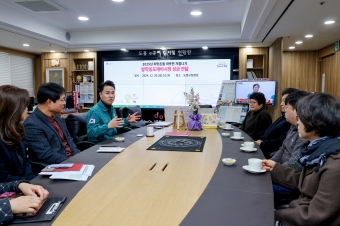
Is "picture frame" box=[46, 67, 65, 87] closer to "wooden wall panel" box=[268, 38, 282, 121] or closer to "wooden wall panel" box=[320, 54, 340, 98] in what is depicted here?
"wooden wall panel" box=[268, 38, 282, 121]

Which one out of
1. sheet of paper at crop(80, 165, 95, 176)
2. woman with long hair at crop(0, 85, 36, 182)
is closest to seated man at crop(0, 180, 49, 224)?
sheet of paper at crop(80, 165, 95, 176)

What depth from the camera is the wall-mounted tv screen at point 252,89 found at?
5777mm

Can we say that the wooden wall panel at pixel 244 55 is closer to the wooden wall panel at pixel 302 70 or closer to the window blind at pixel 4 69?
the wooden wall panel at pixel 302 70

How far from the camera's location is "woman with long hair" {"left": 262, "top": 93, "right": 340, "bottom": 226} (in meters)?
1.10

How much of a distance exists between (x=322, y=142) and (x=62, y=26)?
19.3 feet

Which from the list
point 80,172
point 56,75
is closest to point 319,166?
point 80,172

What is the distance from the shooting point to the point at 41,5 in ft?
14.0

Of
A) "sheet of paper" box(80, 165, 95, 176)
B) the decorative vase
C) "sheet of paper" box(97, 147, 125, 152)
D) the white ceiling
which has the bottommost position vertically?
"sheet of paper" box(80, 165, 95, 176)

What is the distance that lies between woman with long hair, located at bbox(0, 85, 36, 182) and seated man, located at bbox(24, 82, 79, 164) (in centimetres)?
34

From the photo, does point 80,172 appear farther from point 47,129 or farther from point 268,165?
point 268,165

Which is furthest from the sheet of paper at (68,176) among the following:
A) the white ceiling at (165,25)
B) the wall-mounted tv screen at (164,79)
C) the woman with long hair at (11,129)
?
the wall-mounted tv screen at (164,79)

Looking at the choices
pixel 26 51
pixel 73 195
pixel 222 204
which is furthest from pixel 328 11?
pixel 26 51

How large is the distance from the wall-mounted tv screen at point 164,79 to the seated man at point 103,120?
353 cm

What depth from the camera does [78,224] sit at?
99 cm
